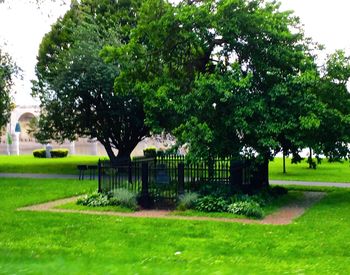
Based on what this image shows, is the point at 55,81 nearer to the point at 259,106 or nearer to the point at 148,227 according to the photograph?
the point at 259,106

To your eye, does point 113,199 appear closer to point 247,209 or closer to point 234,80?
point 247,209

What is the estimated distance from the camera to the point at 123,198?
49.4ft

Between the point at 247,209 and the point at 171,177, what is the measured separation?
3146mm

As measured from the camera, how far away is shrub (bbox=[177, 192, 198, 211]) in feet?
47.5

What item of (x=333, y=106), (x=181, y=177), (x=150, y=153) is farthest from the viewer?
(x=150, y=153)

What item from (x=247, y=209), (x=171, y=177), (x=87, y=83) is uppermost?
(x=87, y=83)

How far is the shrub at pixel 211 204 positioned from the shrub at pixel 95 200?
2850mm

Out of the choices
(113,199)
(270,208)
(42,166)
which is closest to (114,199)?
(113,199)

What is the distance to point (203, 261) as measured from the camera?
809 cm

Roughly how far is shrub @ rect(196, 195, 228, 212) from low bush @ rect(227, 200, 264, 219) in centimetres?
26

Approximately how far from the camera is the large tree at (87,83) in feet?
90.8

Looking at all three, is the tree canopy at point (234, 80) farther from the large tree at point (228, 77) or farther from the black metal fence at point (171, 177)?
the black metal fence at point (171, 177)

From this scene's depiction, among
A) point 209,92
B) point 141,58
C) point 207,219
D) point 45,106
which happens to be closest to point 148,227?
point 207,219

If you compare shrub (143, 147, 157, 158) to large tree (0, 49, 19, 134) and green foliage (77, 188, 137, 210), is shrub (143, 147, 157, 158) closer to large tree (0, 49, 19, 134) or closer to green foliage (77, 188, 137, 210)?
green foliage (77, 188, 137, 210)
